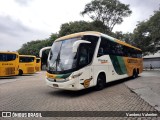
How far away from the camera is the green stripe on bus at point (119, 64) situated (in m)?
11.9

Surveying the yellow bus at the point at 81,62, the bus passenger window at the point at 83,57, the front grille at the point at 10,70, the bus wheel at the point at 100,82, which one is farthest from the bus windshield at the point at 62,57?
the front grille at the point at 10,70

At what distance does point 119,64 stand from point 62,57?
5678 mm

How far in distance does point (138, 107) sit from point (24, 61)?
2086 cm

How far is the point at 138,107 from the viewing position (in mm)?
6297

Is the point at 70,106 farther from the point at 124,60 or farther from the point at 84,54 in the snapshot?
the point at 124,60

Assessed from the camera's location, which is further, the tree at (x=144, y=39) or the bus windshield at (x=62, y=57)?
the tree at (x=144, y=39)

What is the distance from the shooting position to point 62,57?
862 cm

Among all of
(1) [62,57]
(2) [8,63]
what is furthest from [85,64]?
(2) [8,63]

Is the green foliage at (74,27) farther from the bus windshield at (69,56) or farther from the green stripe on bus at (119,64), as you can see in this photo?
the bus windshield at (69,56)

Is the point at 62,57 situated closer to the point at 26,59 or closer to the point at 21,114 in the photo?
the point at 21,114

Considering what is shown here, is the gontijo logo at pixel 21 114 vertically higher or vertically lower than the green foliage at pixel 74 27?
lower

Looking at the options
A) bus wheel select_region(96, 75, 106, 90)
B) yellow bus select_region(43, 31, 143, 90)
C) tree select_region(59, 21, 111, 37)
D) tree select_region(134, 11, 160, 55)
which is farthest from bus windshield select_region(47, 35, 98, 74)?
tree select_region(134, 11, 160, 55)

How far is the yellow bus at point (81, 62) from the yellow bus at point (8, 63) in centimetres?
1092

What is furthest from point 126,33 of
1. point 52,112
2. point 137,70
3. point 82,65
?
point 52,112
